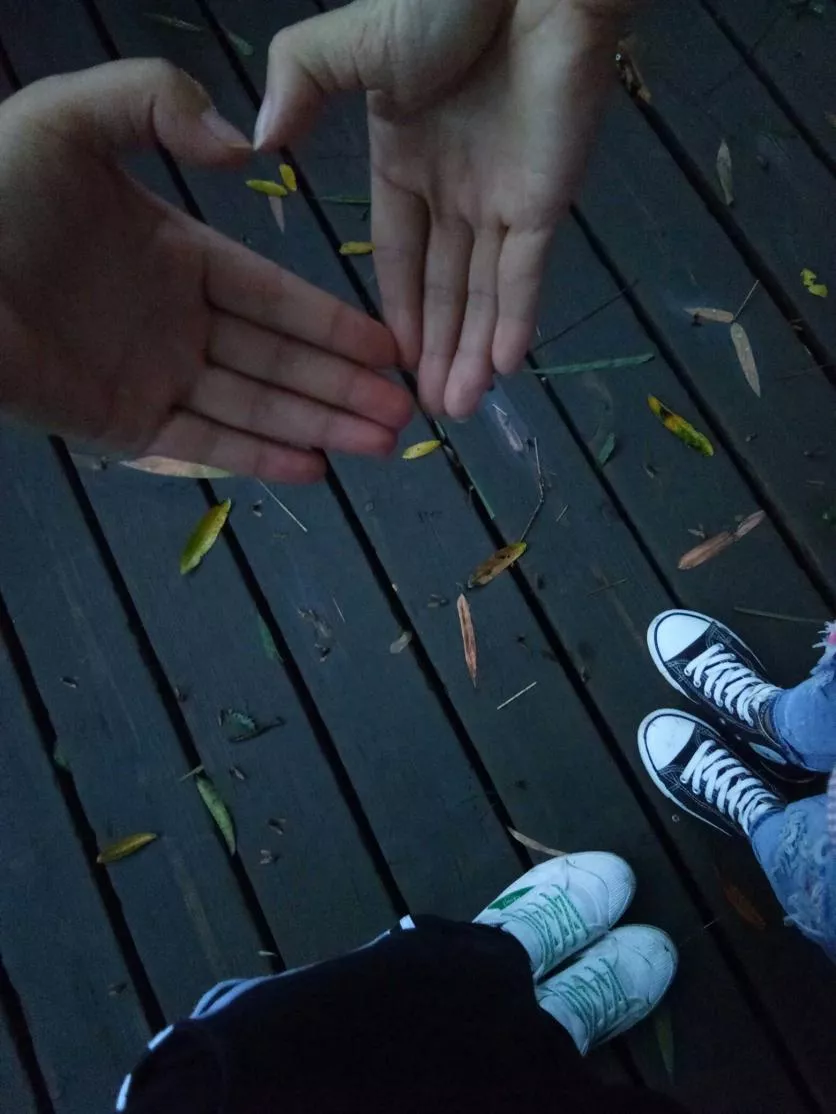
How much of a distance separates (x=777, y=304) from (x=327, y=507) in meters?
1.00

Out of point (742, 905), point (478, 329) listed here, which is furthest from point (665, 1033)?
point (478, 329)

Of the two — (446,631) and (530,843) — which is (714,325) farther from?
(530,843)

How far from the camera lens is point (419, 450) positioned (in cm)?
160

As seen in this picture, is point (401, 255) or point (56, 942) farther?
point (56, 942)

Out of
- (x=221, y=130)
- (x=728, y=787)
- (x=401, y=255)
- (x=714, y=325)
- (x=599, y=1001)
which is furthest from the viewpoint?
(x=714, y=325)

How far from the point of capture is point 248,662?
1.53 metres

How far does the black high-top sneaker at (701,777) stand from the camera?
143 centimetres

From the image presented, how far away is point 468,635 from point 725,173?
1.12 metres

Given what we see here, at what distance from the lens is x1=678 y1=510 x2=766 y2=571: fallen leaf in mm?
1569

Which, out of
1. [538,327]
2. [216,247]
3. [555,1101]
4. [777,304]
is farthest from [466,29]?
[555,1101]

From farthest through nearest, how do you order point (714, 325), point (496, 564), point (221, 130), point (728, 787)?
1. point (714, 325)
2. point (496, 564)
3. point (728, 787)
4. point (221, 130)

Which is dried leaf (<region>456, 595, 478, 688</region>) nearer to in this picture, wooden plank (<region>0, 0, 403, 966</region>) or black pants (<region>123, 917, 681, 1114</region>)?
wooden plank (<region>0, 0, 403, 966</region>)

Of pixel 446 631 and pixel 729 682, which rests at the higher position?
pixel 446 631

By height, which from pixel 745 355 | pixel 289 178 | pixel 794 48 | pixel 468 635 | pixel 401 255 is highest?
pixel 289 178
